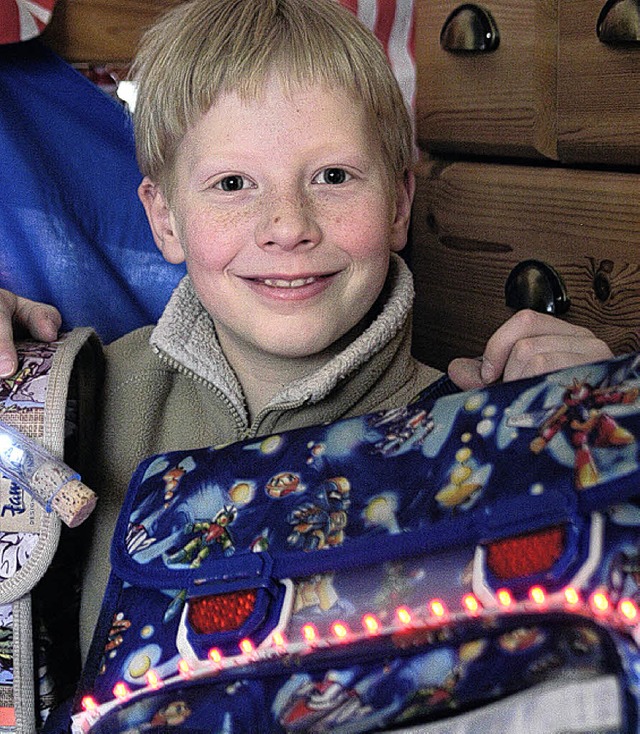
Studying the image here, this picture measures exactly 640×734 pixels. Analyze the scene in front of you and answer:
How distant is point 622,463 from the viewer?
0.57 meters

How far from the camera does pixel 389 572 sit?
604 mm

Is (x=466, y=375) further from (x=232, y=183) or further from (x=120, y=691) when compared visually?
(x=120, y=691)

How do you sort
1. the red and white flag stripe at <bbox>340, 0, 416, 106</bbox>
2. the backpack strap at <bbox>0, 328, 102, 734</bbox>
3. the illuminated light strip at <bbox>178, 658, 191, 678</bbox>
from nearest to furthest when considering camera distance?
the illuminated light strip at <bbox>178, 658, 191, 678</bbox> < the backpack strap at <bbox>0, 328, 102, 734</bbox> < the red and white flag stripe at <bbox>340, 0, 416, 106</bbox>

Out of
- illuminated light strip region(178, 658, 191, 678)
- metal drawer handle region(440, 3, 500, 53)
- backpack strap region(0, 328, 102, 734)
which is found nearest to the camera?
illuminated light strip region(178, 658, 191, 678)

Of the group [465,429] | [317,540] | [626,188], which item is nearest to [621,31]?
[626,188]

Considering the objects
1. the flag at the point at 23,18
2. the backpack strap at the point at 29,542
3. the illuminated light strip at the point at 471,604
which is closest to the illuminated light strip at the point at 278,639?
the illuminated light strip at the point at 471,604

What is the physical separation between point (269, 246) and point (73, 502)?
287 mm

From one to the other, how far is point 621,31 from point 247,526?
1.85 feet

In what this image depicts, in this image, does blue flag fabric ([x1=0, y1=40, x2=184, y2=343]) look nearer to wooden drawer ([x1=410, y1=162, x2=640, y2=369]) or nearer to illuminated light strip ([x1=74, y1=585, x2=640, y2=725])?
wooden drawer ([x1=410, y1=162, x2=640, y2=369])

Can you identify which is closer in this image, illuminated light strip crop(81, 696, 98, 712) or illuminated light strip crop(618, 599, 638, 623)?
illuminated light strip crop(618, 599, 638, 623)

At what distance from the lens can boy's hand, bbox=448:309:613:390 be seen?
33.4 inches

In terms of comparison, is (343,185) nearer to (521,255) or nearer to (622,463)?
(521,255)

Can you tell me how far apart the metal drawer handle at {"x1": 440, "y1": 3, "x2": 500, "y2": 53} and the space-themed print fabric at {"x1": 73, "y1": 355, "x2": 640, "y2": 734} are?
56 cm

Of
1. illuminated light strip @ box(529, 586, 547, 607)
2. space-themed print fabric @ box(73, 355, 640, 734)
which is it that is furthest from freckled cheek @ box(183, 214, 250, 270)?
illuminated light strip @ box(529, 586, 547, 607)
